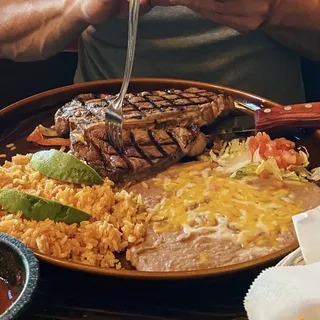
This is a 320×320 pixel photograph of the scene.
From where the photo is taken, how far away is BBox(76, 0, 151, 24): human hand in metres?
1.90

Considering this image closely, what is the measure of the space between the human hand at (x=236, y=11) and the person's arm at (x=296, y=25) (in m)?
0.07

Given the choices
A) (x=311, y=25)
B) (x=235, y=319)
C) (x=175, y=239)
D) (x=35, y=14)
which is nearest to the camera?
(x=235, y=319)

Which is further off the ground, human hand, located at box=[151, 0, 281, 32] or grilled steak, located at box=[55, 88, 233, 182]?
human hand, located at box=[151, 0, 281, 32]

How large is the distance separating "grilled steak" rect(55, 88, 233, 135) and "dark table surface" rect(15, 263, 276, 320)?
1.92 ft

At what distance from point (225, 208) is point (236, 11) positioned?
73 centimetres

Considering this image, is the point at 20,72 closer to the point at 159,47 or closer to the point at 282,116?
the point at 159,47

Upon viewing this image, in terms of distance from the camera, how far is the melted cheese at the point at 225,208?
1.41 meters

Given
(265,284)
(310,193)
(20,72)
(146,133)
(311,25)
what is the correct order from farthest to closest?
1. (20,72)
2. (311,25)
3. (146,133)
4. (310,193)
5. (265,284)

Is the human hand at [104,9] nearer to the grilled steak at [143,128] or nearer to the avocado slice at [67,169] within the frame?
the grilled steak at [143,128]

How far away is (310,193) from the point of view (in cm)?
159

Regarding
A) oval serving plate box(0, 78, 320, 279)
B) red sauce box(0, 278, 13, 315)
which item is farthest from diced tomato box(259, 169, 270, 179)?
red sauce box(0, 278, 13, 315)

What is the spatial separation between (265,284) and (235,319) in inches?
7.5

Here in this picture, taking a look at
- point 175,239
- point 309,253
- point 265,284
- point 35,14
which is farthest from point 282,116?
point 35,14

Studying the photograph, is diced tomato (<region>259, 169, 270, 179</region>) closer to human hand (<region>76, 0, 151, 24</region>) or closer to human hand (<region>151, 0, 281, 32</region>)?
human hand (<region>151, 0, 281, 32</region>)
